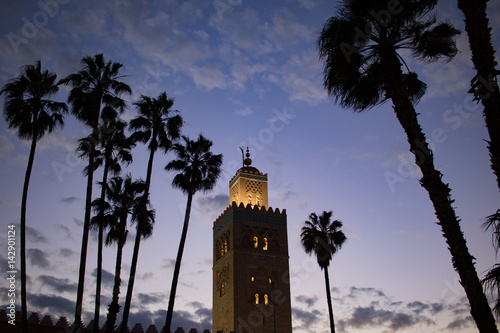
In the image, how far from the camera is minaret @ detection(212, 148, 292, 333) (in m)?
33.4

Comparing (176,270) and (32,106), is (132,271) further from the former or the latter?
(32,106)

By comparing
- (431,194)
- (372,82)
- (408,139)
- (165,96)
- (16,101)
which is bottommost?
(431,194)

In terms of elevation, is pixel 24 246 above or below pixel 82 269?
above

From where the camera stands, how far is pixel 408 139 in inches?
402

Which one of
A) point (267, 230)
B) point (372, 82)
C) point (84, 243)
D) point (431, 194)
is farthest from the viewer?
point (267, 230)

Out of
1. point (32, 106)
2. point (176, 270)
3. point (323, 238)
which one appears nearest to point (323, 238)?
point (323, 238)

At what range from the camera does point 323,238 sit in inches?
1235

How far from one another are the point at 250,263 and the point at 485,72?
1139 inches

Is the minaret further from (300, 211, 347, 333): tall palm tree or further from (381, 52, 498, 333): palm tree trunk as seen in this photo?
(381, 52, 498, 333): palm tree trunk

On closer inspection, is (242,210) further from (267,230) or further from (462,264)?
(462,264)

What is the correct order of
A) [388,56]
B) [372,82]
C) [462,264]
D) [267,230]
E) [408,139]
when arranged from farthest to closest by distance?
[267,230] < [372,82] < [388,56] < [408,139] < [462,264]

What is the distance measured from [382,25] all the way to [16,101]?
16.3 m

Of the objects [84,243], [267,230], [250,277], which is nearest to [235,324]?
[250,277]

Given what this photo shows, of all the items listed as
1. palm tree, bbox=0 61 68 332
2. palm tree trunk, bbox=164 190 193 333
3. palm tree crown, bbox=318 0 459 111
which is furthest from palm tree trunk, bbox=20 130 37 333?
palm tree crown, bbox=318 0 459 111
